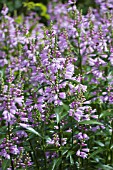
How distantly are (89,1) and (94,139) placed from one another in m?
7.19

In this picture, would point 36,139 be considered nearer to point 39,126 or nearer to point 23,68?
point 39,126

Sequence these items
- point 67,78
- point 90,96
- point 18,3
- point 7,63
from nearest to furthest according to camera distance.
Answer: point 67,78 → point 90,96 → point 7,63 → point 18,3

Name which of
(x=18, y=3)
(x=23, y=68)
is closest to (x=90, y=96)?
(x=23, y=68)

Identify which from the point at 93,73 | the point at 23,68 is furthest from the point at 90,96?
the point at 23,68

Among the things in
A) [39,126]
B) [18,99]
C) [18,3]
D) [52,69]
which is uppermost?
[18,3]

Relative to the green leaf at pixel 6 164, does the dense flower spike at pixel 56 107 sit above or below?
above

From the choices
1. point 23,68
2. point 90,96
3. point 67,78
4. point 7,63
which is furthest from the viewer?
point 7,63

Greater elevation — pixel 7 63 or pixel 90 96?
pixel 7 63

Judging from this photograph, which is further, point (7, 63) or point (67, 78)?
point (7, 63)

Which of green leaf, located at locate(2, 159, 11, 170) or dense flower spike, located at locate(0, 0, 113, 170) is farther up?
dense flower spike, located at locate(0, 0, 113, 170)

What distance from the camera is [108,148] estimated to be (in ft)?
14.1

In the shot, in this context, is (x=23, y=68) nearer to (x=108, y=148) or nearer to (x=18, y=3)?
(x=108, y=148)

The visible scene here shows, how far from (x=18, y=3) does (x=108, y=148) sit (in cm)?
727

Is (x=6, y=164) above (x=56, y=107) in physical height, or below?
below
